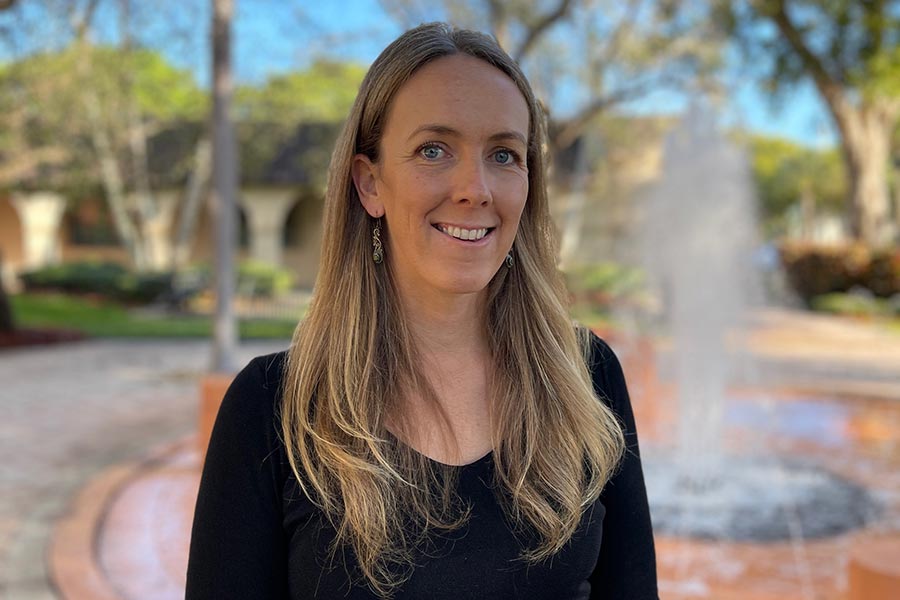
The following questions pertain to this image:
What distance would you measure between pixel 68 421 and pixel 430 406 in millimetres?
8523

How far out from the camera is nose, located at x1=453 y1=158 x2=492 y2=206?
64.0 inches

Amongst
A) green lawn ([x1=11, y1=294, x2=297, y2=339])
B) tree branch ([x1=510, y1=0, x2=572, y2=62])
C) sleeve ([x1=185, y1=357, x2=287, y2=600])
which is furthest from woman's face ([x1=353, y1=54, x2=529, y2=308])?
green lawn ([x1=11, y1=294, x2=297, y2=339])

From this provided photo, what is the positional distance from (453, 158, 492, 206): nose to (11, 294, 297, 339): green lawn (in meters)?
15.5

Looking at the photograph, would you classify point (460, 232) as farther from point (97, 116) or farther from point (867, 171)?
point (867, 171)

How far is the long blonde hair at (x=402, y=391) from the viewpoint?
1585 mm

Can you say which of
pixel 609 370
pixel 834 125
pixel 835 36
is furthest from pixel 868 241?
pixel 609 370

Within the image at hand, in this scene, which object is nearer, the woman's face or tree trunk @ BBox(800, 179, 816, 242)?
the woman's face

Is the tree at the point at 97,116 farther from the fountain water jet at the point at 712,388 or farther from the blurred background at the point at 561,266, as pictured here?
the fountain water jet at the point at 712,388

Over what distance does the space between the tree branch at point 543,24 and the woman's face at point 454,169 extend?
12027 mm

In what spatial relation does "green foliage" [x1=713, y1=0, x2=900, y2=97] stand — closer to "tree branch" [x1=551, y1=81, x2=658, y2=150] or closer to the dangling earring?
"tree branch" [x1=551, y1=81, x2=658, y2=150]

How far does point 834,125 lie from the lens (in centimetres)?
2352

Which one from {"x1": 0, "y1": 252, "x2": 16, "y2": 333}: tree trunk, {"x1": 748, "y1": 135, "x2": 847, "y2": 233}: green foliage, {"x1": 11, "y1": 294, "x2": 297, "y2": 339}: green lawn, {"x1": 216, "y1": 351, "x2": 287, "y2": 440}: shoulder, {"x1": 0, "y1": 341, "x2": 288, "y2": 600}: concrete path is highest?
{"x1": 748, "y1": 135, "x2": 847, "y2": 233}: green foliage

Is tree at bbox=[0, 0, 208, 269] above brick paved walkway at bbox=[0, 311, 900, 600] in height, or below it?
above

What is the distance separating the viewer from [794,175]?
52719mm
